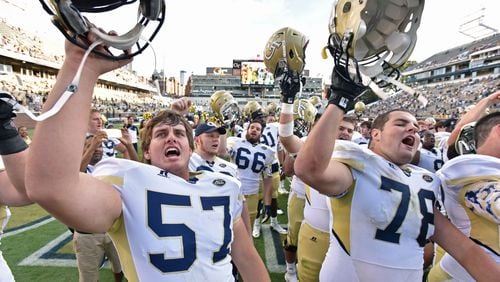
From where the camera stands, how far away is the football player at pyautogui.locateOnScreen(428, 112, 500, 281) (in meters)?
1.64

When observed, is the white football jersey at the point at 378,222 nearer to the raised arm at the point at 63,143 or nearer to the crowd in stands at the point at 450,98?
the raised arm at the point at 63,143

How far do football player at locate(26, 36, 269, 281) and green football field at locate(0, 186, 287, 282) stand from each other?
8.05 ft

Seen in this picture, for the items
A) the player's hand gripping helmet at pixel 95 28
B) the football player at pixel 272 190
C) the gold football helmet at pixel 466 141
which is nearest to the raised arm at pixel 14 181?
the player's hand gripping helmet at pixel 95 28

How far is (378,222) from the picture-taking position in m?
1.63

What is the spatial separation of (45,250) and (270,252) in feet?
10.00

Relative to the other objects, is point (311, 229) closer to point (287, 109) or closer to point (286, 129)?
point (286, 129)

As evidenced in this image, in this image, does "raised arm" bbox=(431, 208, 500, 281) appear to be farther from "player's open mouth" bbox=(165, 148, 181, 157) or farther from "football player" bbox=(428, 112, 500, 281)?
"player's open mouth" bbox=(165, 148, 181, 157)

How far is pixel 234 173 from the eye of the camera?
308 centimetres

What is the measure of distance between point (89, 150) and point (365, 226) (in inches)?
87.2

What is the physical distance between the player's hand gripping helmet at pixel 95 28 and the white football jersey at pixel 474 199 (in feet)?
5.98

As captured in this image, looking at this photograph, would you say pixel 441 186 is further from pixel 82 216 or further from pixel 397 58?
pixel 82 216

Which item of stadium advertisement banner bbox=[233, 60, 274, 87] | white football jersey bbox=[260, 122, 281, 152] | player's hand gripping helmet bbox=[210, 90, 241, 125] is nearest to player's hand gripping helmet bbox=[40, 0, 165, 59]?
player's hand gripping helmet bbox=[210, 90, 241, 125]

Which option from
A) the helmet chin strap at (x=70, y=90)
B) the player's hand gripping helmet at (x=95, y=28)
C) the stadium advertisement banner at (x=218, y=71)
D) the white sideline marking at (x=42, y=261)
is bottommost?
the white sideline marking at (x=42, y=261)

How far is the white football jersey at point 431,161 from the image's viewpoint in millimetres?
3731
